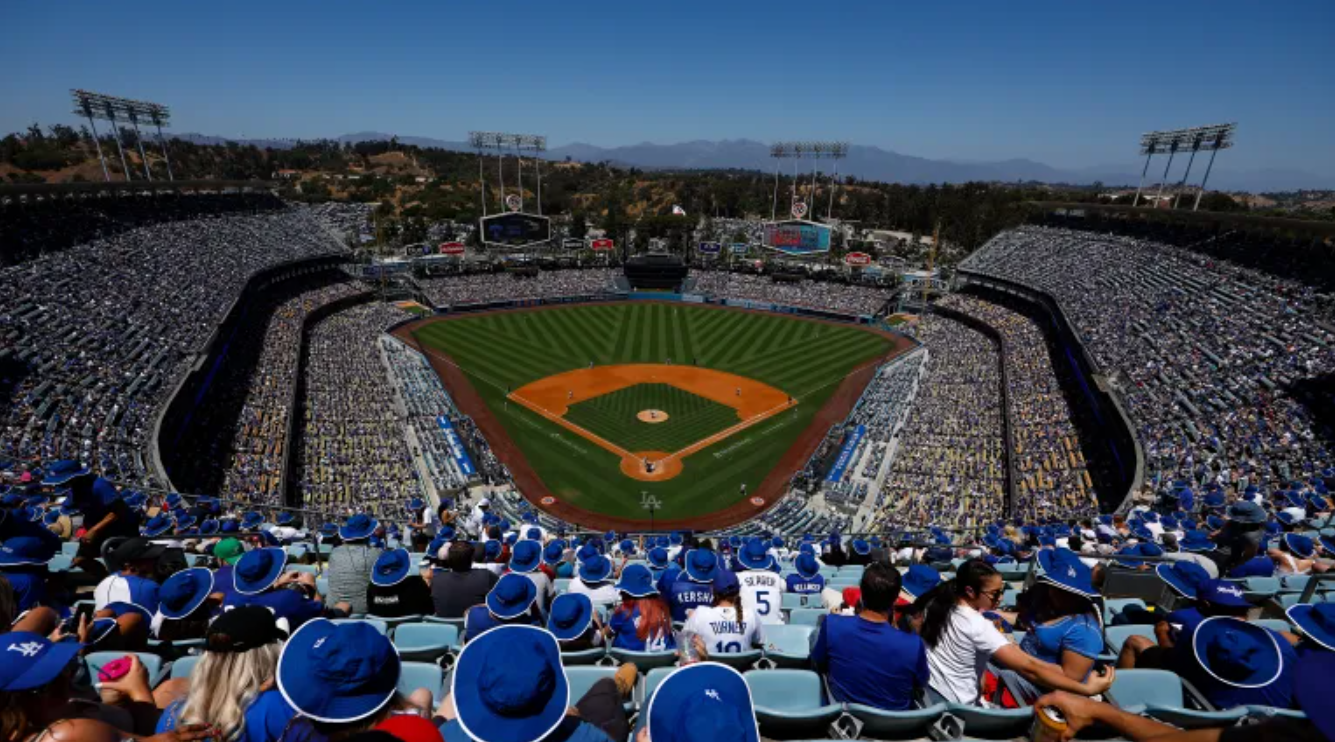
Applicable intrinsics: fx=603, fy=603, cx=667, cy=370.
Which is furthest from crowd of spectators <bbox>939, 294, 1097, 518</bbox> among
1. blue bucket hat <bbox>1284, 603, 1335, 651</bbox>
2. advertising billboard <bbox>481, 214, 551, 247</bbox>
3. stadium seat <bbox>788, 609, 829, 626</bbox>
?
advertising billboard <bbox>481, 214, 551, 247</bbox>

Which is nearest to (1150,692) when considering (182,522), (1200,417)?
(182,522)

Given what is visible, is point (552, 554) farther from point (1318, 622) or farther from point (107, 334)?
point (107, 334)

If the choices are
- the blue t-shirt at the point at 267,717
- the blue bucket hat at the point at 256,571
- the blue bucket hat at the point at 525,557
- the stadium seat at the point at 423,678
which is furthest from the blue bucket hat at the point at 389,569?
the blue t-shirt at the point at 267,717

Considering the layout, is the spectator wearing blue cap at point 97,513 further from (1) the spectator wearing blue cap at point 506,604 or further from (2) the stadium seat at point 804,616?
(2) the stadium seat at point 804,616

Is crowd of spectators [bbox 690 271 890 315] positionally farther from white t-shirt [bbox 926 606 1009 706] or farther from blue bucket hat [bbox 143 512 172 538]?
white t-shirt [bbox 926 606 1009 706]

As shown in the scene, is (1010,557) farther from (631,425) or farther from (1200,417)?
(631,425)
